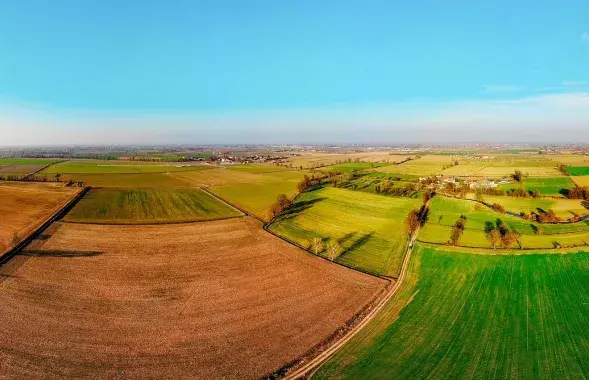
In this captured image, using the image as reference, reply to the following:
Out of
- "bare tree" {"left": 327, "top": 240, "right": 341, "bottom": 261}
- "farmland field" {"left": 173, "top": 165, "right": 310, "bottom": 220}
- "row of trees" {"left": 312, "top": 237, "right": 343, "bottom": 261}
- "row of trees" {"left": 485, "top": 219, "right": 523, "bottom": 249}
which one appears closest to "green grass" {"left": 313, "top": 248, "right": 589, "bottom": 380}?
"row of trees" {"left": 485, "top": 219, "right": 523, "bottom": 249}

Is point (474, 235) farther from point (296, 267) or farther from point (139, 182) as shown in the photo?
point (139, 182)

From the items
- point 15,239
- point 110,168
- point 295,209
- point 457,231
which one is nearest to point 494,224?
point 457,231

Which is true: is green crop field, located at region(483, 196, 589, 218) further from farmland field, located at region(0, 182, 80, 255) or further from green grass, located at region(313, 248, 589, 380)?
farmland field, located at region(0, 182, 80, 255)

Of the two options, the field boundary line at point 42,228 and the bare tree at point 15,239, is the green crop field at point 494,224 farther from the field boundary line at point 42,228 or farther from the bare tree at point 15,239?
the bare tree at point 15,239

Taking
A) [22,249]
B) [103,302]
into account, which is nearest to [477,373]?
[103,302]

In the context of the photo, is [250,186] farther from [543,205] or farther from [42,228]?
[543,205]

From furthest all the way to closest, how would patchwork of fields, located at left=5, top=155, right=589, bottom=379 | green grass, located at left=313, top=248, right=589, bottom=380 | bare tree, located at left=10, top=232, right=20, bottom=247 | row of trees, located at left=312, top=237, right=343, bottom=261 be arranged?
row of trees, located at left=312, top=237, right=343, bottom=261 → bare tree, located at left=10, top=232, right=20, bottom=247 → patchwork of fields, located at left=5, top=155, right=589, bottom=379 → green grass, located at left=313, top=248, right=589, bottom=380

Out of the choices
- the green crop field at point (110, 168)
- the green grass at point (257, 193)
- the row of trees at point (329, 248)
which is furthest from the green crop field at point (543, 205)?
the green crop field at point (110, 168)
